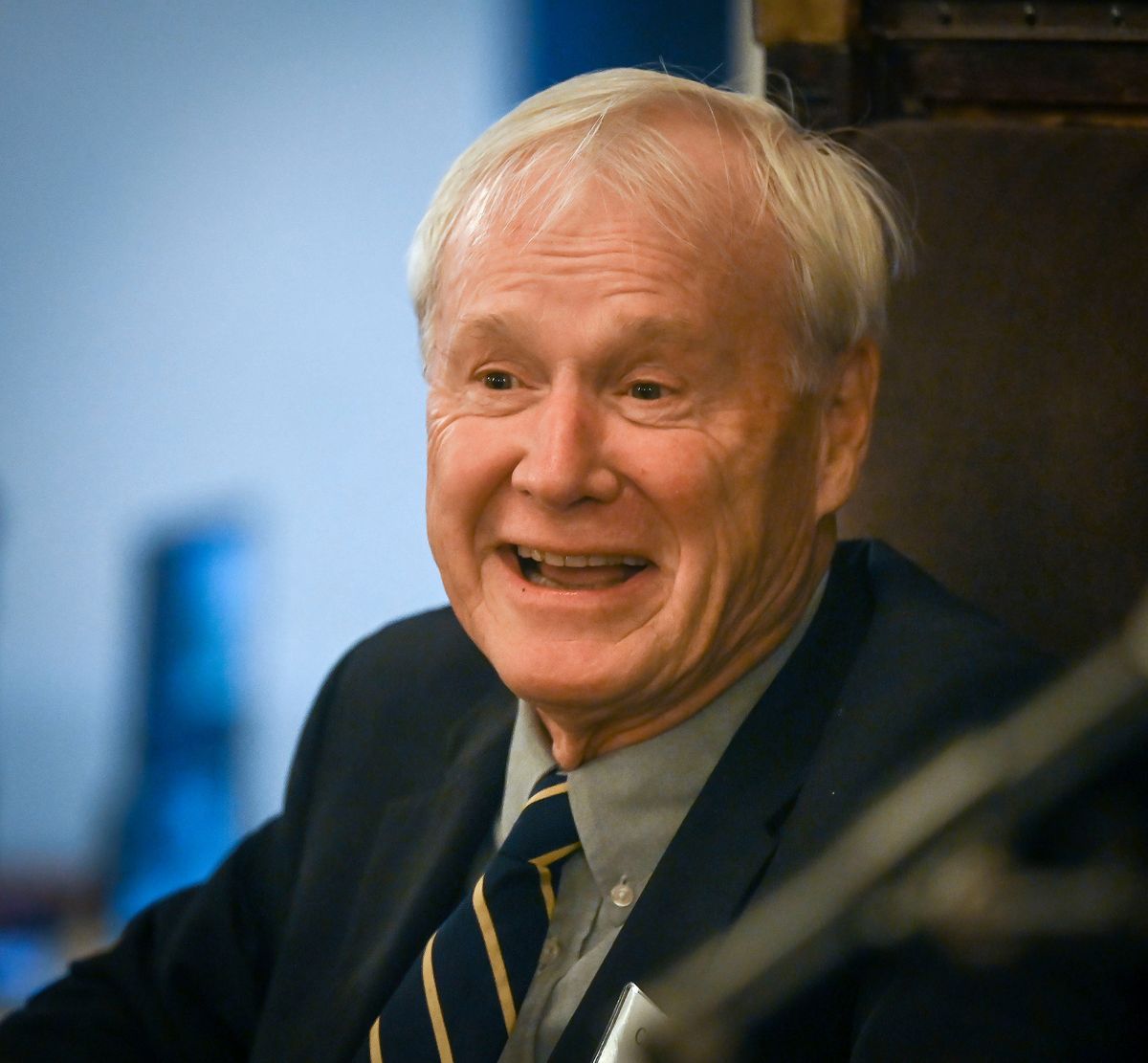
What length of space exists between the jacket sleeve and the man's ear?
58 centimetres

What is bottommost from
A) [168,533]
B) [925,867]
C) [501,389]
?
[168,533]

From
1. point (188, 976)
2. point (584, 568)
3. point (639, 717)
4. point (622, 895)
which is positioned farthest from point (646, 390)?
point (188, 976)

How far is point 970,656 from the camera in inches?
42.6

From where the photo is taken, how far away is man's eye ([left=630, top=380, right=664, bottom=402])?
111 centimetres

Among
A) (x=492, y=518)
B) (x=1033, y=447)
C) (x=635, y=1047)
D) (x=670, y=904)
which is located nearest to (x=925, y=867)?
A: (x=635, y=1047)

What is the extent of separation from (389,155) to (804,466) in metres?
1.60

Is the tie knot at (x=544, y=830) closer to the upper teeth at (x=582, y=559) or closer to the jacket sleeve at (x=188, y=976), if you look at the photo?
the upper teeth at (x=582, y=559)

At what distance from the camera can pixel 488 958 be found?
1100mm

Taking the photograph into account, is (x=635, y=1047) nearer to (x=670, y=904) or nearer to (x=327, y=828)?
(x=670, y=904)

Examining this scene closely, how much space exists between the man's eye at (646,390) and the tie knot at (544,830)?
31 centimetres

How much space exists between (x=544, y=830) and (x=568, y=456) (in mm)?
293

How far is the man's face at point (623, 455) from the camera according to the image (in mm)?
1092

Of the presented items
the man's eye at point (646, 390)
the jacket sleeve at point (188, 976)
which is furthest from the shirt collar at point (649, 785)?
the jacket sleeve at point (188, 976)

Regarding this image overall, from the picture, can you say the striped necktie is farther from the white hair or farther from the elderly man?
the white hair
